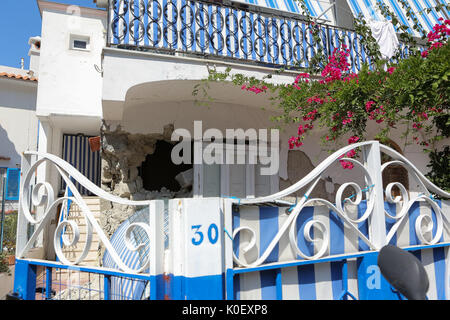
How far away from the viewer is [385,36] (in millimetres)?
6832

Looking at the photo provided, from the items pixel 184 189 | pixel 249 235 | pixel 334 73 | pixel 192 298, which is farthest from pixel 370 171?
pixel 184 189

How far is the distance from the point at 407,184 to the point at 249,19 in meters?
5.76

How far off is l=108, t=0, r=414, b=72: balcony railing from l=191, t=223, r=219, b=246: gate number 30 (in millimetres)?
4130

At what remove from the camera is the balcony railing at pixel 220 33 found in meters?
5.41

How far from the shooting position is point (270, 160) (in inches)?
300

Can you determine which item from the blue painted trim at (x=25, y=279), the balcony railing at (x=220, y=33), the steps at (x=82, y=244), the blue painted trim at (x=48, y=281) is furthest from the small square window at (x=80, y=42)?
the blue painted trim at (x=48, y=281)

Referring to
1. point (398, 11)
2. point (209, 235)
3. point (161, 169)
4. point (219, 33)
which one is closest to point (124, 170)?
point (161, 169)

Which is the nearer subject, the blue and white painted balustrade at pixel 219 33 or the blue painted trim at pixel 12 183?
the blue and white painted balustrade at pixel 219 33

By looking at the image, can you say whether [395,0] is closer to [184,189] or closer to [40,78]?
[184,189]

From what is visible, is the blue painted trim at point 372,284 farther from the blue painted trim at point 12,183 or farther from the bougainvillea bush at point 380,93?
the blue painted trim at point 12,183

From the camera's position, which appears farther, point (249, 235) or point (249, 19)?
point (249, 19)

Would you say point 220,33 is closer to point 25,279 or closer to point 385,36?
point 385,36

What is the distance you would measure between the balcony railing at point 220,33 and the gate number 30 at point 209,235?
163 inches

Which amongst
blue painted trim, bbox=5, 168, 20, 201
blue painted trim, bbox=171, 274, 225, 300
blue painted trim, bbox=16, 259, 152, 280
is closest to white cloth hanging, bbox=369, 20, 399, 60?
blue painted trim, bbox=171, 274, 225, 300
